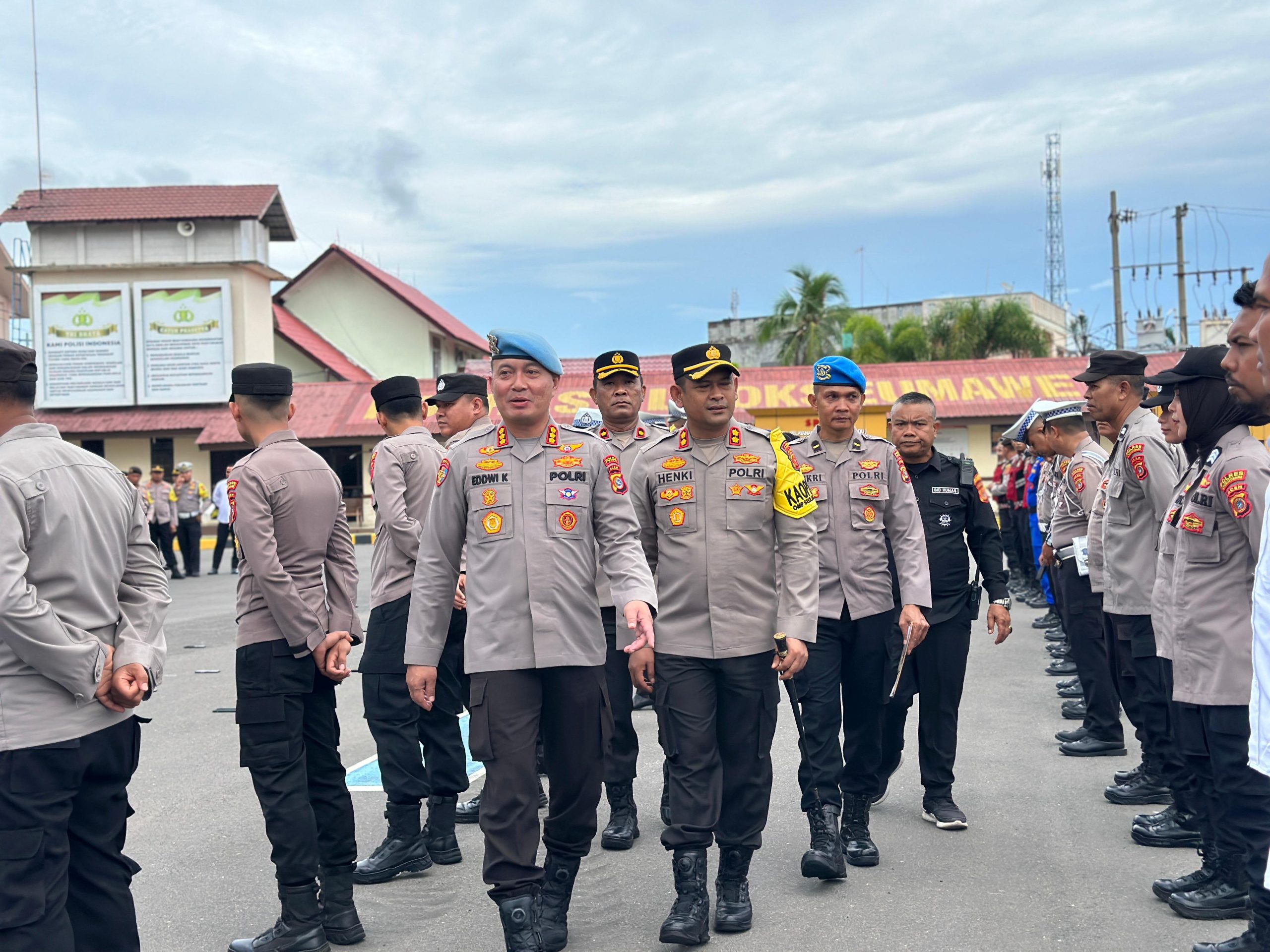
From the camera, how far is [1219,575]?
442cm

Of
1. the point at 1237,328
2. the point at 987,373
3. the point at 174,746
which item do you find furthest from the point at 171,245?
the point at 1237,328

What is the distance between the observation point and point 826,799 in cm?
517

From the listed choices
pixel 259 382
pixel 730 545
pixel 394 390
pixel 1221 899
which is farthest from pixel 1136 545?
pixel 259 382

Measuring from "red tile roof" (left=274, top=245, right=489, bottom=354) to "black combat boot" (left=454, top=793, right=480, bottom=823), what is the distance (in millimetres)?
39828

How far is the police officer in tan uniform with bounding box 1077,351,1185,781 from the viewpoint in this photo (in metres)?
5.63

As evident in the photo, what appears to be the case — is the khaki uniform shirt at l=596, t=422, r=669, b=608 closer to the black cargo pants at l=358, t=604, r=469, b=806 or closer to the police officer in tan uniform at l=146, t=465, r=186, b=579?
the black cargo pants at l=358, t=604, r=469, b=806

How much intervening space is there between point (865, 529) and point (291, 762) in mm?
2945

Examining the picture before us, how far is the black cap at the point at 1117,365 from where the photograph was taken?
6043 millimetres

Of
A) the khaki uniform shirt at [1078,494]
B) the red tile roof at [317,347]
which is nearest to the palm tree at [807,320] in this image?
the red tile roof at [317,347]

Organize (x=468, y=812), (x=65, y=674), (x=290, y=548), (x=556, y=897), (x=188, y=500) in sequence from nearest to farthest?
(x=65, y=674) → (x=556, y=897) → (x=290, y=548) → (x=468, y=812) → (x=188, y=500)

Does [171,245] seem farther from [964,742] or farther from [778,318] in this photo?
[964,742]

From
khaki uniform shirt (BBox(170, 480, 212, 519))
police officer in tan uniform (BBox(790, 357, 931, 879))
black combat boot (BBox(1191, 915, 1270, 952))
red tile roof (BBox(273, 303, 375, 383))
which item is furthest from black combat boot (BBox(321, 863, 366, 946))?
red tile roof (BBox(273, 303, 375, 383))

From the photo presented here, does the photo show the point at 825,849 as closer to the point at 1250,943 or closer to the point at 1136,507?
the point at 1250,943

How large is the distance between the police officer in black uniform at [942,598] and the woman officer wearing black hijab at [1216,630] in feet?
4.41
